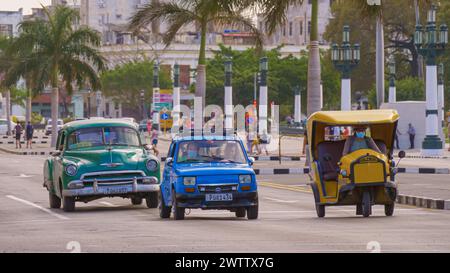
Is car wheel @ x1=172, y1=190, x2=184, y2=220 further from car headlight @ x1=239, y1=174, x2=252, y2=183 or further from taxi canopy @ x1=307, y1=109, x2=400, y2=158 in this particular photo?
taxi canopy @ x1=307, y1=109, x2=400, y2=158

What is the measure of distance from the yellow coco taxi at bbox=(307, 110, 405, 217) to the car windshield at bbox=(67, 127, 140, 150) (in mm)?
4486

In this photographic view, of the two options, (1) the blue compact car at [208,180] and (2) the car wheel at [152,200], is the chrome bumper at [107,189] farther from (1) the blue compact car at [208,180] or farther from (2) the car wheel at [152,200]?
(1) the blue compact car at [208,180]

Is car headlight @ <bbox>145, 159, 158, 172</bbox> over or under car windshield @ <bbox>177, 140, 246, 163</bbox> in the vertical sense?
under

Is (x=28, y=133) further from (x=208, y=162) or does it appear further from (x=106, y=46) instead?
(x=106, y=46)

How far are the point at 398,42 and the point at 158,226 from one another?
93830mm

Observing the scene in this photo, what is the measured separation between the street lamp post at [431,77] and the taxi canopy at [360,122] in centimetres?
3007

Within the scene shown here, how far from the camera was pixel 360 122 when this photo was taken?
75.5 ft

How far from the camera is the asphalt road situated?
15.7 m

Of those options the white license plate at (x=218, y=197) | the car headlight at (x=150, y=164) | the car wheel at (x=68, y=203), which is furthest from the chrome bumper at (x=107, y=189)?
the white license plate at (x=218, y=197)

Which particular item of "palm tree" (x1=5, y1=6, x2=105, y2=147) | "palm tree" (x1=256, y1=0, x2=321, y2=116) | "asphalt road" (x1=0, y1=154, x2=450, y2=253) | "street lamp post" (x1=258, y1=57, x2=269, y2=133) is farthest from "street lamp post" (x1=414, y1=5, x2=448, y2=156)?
"asphalt road" (x1=0, y1=154, x2=450, y2=253)

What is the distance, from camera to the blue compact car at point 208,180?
886 inches

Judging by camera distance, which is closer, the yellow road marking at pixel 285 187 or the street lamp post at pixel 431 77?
the yellow road marking at pixel 285 187
